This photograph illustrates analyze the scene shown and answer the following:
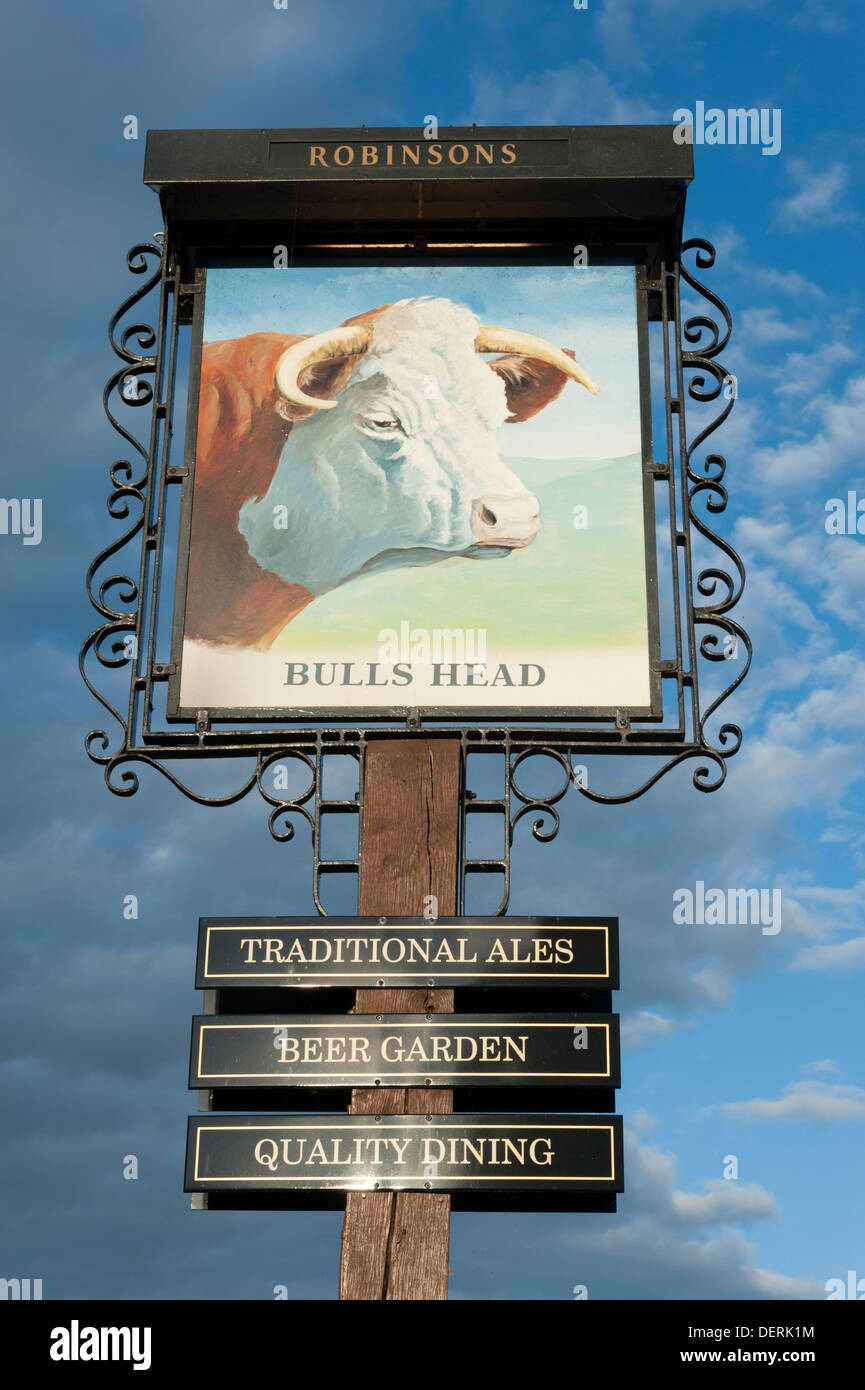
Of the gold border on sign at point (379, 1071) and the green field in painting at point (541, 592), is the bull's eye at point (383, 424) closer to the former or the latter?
the green field in painting at point (541, 592)

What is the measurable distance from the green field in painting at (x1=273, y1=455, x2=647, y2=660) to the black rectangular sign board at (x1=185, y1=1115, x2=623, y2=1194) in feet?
7.87

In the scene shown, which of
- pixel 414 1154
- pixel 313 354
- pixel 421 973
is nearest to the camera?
pixel 414 1154

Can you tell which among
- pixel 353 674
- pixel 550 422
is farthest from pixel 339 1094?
pixel 550 422

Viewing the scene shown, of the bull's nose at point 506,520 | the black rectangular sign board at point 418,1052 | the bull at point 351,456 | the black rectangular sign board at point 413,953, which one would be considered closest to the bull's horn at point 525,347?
the bull at point 351,456

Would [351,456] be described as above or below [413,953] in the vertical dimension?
above

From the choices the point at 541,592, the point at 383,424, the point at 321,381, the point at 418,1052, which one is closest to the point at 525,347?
the point at 383,424

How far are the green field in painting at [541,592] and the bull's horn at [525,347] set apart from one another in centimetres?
68

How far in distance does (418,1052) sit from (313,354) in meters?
3.95

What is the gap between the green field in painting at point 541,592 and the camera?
373 inches

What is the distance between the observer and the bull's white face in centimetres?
978

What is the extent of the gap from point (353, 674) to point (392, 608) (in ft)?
1.43

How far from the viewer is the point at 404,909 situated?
28.6 ft

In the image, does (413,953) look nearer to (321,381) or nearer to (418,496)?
(418,496)

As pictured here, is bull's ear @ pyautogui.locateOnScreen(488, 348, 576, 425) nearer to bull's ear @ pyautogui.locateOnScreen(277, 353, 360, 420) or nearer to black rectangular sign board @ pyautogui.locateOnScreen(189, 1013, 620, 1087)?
bull's ear @ pyautogui.locateOnScreen(277, 353, 360, 420)
